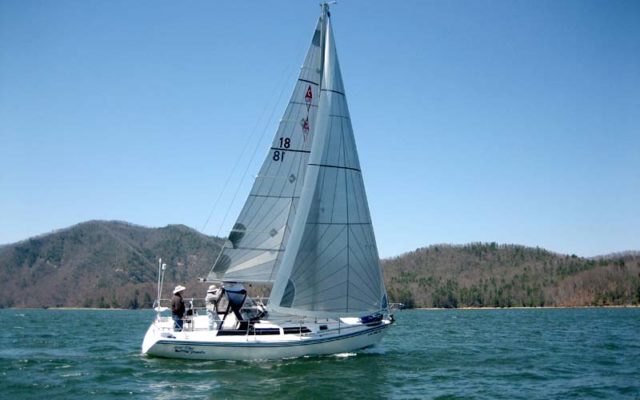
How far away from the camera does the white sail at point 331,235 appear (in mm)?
23469

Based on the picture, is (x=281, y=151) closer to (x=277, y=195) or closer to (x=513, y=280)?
(x=277, y=195)

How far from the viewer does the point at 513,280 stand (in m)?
156

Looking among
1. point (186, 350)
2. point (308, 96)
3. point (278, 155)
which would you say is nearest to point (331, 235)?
point (278, 155)

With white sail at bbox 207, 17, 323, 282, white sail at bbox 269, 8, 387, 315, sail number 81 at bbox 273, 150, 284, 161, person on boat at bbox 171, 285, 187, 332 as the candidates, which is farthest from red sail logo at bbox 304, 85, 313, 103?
person on boat at bbox 171, 285, 187, 332

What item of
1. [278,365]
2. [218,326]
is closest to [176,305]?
[218,326]

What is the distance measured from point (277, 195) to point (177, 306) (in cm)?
595

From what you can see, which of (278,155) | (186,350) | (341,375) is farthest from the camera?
(278,155)

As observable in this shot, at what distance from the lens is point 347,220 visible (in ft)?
78.8

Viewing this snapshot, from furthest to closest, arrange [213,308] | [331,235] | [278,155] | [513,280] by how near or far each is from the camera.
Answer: [513,280]
[278,155]
[213,308]
[331,235]

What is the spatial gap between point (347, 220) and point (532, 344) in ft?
53.4

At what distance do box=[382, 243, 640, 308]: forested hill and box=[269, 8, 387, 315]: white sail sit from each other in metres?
118

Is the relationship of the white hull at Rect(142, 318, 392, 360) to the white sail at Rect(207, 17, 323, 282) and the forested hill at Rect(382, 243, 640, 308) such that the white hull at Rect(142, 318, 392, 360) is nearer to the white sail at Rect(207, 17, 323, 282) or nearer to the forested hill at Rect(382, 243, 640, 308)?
the white sail at Rect(207, 17, 323, 282)

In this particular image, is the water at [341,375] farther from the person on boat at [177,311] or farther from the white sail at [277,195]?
the white sail at [277,195]

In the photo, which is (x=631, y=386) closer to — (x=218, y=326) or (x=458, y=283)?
(x=218, y=326)
